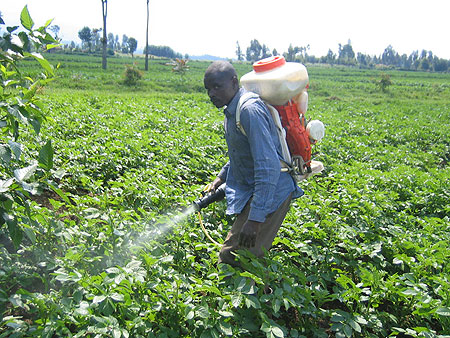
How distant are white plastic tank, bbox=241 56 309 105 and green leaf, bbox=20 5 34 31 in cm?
133

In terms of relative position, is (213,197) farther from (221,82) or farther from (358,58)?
(358,58)

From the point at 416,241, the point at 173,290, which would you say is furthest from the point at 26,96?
the point at 416,241

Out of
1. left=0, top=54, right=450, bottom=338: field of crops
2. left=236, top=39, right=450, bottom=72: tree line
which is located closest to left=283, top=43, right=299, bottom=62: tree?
left=236, top=39, right=450, bottom=72: tree line

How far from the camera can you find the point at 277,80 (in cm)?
245

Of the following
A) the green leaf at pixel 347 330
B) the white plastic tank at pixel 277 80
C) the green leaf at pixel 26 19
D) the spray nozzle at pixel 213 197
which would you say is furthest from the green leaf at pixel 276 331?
the green leaf at pixel 26 19

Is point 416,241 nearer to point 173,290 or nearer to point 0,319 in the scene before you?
point 173,290

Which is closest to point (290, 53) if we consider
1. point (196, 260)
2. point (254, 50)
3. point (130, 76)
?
point (254, 50)

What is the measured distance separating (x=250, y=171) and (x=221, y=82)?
25.0 inches

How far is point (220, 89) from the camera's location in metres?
2.47

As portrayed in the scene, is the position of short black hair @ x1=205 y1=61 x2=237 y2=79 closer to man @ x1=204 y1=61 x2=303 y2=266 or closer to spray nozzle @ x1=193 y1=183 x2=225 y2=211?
man @ x1=204 y1=61 x2=303 y2=266

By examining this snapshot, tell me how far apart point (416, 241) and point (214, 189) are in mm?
2149

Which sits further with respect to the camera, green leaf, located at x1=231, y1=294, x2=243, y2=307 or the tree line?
the tree line

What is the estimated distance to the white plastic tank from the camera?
2.46m

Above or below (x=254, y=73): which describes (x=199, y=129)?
below
